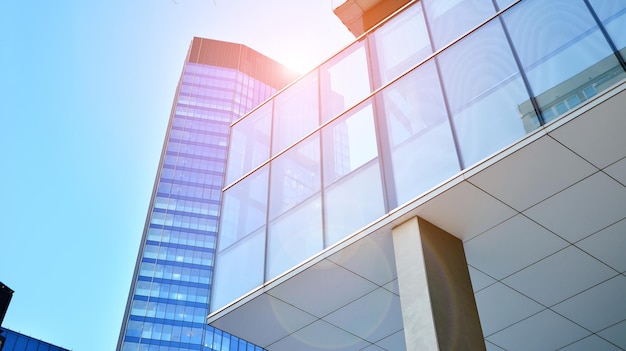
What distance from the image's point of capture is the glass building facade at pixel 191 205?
11656 centimetres

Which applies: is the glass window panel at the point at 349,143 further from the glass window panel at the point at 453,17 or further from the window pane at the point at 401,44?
the glass window panel at the point at 453,17

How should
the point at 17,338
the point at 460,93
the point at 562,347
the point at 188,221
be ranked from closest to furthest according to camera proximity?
the point at 460,93 → the point at 562,347 → the point at 17,338 → the point at 188,221

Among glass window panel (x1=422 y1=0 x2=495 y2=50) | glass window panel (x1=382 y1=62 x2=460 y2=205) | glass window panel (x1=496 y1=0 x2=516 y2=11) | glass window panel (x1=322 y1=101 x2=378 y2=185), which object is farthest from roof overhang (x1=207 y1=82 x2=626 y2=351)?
glass window panel (x1=422 y1=0 x2=495 y2=50)

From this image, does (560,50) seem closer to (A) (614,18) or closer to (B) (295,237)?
(A) (614,18)

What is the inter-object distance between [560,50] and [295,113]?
6092 mm

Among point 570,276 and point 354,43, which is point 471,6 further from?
point 570,276

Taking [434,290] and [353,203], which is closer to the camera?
[434,290]

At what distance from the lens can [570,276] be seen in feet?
34.9

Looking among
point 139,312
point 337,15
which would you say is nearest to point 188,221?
point 139,312

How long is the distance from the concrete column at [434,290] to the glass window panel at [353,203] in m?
0.69

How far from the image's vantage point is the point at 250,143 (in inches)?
565

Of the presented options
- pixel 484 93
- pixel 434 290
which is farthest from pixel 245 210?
pixel 484 93

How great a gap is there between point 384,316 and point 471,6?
19.8 feet

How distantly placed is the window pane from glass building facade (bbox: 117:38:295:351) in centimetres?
10889
